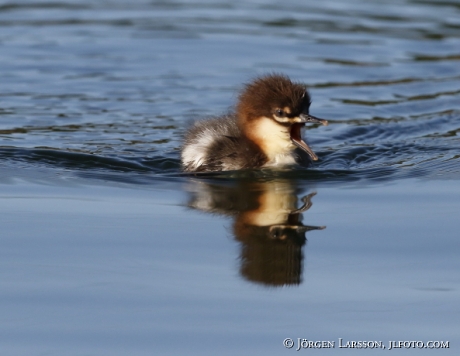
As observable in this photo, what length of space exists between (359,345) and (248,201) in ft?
7.42

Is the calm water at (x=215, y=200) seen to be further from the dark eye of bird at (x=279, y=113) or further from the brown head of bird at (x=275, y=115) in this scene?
the dark eye of bird at (x=279, y=113)

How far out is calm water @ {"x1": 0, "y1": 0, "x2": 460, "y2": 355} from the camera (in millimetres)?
3990

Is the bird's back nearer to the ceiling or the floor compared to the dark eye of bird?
nearer to the floor

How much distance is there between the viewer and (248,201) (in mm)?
5945

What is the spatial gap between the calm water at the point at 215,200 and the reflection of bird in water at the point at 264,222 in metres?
0.02

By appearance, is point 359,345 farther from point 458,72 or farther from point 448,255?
point 458,72

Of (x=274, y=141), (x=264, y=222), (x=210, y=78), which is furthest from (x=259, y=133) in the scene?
(x=210, y=78)

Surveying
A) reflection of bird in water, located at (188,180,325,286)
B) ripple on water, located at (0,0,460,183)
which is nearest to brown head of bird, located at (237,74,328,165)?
ripple on water, located at (0,0,460,183)

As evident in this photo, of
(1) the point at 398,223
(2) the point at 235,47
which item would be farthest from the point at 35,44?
(1) the point at 398,223

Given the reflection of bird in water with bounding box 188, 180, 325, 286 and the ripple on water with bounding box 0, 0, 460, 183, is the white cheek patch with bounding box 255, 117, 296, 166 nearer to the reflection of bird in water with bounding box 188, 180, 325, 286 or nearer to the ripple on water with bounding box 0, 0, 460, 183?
the ripple on water with bounding box 0, 0, 460, 183

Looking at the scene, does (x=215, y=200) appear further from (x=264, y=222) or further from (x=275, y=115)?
(x=275, y=115)

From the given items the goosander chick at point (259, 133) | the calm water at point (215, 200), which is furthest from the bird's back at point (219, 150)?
the calm water at point (215, 200)

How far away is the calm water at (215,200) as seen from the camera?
13.1 feet

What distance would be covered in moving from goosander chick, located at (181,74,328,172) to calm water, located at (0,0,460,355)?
0.14 meters
